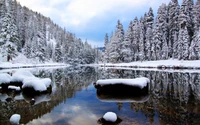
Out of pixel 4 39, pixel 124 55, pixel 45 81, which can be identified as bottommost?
pixel 45 81

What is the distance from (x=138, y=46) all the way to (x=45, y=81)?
57999 mm

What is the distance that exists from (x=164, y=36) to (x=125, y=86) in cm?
4897

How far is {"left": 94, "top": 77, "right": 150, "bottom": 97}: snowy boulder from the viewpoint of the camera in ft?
39.3

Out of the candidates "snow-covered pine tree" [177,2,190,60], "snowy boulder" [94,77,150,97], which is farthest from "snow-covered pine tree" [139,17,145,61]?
"snowy boulder" [94,77,150,97]

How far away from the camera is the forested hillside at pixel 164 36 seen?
45.3m

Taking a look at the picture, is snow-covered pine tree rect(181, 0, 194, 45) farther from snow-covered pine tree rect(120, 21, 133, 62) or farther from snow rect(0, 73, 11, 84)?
snow rect(0, 73, 11, 84)

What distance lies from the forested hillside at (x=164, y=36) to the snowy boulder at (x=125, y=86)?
35.7 metres

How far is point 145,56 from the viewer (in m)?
59.9

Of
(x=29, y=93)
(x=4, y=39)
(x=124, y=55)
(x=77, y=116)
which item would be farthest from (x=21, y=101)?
(x=124, y=55)

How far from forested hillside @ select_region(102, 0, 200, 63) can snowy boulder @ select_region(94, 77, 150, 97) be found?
35.7 meters

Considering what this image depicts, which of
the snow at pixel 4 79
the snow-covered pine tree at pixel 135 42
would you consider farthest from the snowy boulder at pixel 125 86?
the snow-covered pine tree at pixel 135 42

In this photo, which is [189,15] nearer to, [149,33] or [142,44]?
[149,33]

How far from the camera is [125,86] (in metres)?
12.1

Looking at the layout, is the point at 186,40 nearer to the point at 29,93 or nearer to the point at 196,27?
the point at 196,27
